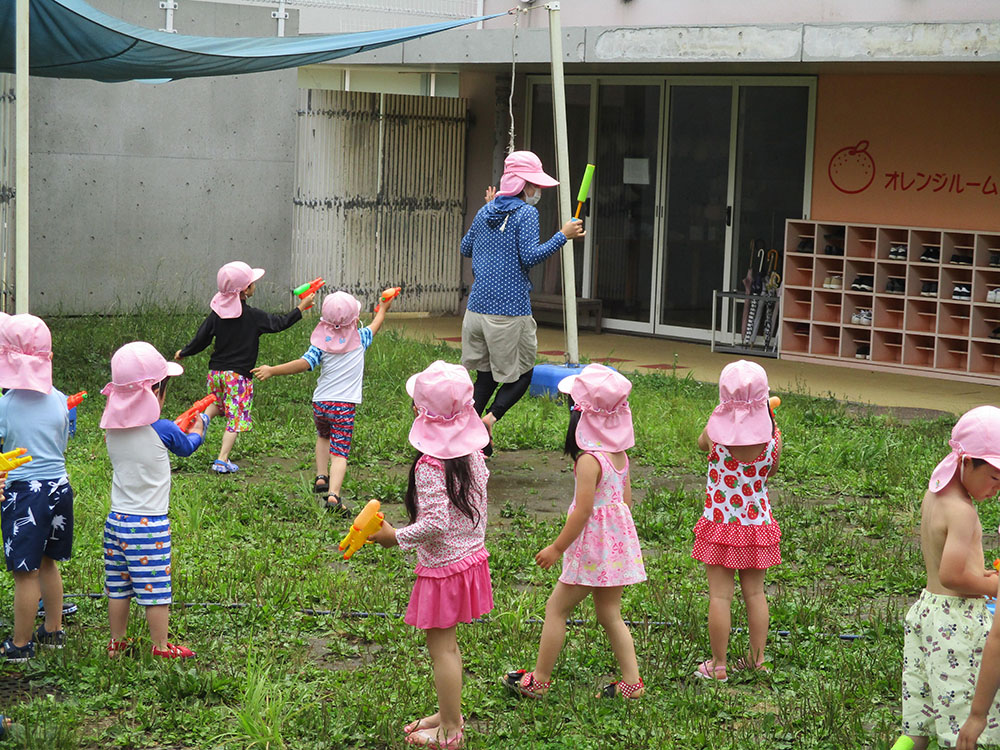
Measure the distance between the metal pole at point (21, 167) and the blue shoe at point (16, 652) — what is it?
2331 millimetres

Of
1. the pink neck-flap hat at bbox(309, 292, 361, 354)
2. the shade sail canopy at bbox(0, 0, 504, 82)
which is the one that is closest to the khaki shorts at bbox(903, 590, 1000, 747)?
the pink neck-flap hat at bbox(309, 292, 361, 354)

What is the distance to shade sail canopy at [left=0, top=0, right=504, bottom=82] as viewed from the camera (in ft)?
27.9

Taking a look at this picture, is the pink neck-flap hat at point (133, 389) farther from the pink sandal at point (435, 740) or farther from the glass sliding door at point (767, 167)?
the glass sliding door at point (767, 167)

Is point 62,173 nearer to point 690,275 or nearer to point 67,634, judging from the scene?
point 690,275

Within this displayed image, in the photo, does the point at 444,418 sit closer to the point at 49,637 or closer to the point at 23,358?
the point at 23,358

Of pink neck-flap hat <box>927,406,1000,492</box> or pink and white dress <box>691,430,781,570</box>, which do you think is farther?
pink and white dress <box>691,430,781,570</box>

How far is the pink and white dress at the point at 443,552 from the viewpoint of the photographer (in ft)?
13.5

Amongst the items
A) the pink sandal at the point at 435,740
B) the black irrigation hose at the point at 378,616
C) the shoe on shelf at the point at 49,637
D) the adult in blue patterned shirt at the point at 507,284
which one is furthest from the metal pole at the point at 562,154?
the pink sandal at the point at 435,740

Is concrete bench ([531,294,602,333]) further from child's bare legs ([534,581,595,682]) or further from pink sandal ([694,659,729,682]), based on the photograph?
child's bare legs ([534,581,595,682])

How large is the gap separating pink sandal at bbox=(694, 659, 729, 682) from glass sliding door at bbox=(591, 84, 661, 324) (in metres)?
9.99

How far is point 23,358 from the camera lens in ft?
15.8

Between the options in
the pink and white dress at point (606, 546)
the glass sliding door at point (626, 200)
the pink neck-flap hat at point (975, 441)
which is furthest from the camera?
the glass sliding door at point (626, 200)

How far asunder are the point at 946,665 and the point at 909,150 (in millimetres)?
9456

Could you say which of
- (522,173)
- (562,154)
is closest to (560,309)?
(562,154)
